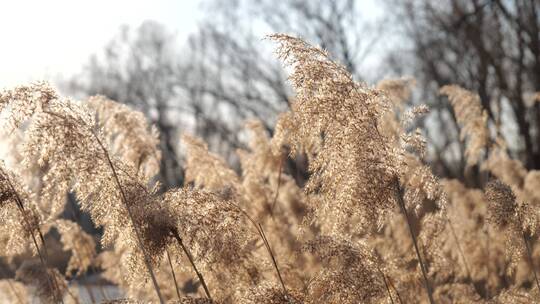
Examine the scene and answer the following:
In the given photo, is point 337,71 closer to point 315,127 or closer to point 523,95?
point 315,127

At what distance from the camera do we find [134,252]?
188 inches

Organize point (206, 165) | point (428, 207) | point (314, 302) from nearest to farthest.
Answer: point (314, 302), point (206, 165), point (428, 207)

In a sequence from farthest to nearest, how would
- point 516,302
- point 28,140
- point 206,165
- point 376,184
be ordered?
point 206,165 → point 516,302 → point 376,184 → point 28,140

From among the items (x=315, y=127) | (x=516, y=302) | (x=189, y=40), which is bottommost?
(x=516, y=302)

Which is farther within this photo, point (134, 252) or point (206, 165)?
point (206, 165)

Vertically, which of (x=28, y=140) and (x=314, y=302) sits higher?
(x=28, y=140)

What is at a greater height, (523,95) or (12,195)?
(523,95)

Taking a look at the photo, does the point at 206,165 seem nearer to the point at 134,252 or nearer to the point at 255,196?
the point at 255,196

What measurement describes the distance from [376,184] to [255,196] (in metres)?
4.16

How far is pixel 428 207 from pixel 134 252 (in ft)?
32.0

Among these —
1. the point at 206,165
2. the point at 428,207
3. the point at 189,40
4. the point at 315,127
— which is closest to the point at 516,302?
the point at 315,127

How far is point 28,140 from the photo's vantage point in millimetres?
4246

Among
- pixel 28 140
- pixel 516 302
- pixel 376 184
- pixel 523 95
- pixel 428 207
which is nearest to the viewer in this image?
pixel 28 140

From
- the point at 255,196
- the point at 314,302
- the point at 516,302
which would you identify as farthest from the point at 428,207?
the point at 314,302
